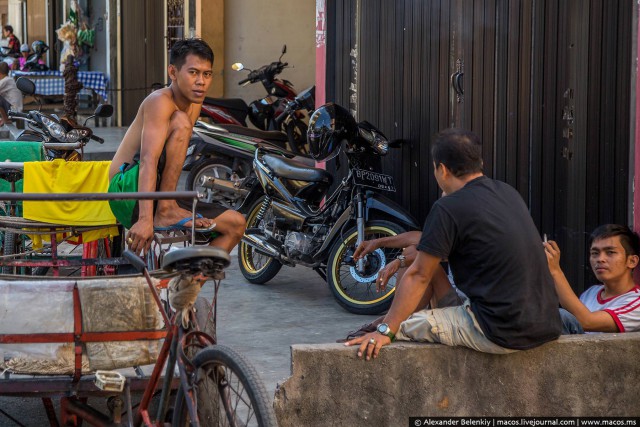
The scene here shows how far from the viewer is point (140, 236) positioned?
16.9 ft

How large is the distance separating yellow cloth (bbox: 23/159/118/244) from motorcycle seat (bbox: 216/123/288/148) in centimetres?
501

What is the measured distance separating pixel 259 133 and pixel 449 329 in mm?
7579

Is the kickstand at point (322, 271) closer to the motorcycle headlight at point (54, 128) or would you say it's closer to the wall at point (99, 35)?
the motorcycle headlight at point (54, 128)

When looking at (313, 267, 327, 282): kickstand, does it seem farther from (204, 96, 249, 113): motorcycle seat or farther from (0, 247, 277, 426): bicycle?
(204, 96, 249, 113): motorcycle seat

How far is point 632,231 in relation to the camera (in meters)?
5.37

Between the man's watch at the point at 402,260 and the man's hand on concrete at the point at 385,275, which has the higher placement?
the man's watch at the point at 402,260

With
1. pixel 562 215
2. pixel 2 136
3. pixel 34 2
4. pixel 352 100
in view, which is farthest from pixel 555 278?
pixel 34 2

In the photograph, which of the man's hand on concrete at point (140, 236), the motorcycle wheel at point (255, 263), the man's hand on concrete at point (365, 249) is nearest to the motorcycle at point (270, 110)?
the motorcycle wheel at point (255, 263)

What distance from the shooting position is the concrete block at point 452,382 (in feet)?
15.4

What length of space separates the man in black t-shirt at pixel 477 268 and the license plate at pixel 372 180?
2.56 meters

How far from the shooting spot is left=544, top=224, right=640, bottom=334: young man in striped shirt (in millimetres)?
4988

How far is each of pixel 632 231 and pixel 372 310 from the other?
222 centimetres

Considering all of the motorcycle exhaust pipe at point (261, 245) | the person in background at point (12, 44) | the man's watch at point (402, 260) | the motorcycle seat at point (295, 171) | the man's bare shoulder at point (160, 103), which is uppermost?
the person in background at point (12, 44)

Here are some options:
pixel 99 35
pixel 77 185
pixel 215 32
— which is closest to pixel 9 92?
pixel 215 32
